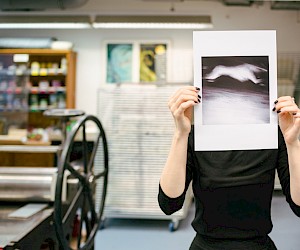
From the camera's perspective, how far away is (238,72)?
88cm

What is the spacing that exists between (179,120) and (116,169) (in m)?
2.80

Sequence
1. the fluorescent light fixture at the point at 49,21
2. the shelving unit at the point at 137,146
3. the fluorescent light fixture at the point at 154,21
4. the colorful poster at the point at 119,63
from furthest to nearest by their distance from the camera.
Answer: the colorful poster at the point at 119,63 → the fluorescent light fixture at the point at 49,21 → the fluorescent light fixture at the point at 154,21 → the shelving unit at the point at 137,146

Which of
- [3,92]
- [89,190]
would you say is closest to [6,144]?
[89,190]

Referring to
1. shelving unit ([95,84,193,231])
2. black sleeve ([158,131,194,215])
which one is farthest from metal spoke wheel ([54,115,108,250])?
shelving unit ([95,84,193,231])

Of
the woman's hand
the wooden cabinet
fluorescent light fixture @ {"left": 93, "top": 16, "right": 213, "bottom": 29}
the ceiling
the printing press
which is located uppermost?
the ceiling

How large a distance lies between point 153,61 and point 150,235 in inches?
107

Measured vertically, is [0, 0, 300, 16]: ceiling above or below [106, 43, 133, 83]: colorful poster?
above

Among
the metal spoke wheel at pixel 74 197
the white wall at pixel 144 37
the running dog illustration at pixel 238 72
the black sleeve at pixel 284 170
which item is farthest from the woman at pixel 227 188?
the white wall at pixel 144 37

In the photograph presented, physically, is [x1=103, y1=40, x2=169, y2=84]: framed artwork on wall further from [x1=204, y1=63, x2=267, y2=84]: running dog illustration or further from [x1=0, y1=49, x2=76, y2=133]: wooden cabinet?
[x1=204, y1=63, x2=267, y2=84]: running dog illustration

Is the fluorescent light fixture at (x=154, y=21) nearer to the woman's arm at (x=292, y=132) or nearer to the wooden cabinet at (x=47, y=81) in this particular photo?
the wooden cabinet at (x=47, y=81)

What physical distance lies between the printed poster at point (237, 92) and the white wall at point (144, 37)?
411cm

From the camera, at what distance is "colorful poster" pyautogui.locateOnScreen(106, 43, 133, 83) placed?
5.29 m

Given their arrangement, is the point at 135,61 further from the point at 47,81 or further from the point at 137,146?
the point at 137,146

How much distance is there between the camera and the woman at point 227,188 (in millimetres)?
881
